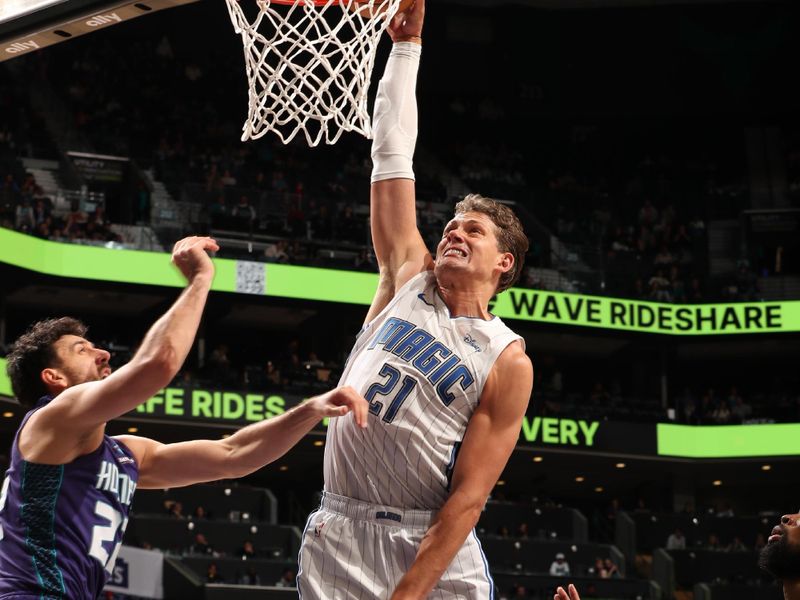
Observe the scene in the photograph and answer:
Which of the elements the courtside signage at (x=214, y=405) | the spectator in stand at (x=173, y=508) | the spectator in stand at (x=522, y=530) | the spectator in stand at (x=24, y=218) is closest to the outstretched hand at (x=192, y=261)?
the spectator in stand at (x=173, y=508)

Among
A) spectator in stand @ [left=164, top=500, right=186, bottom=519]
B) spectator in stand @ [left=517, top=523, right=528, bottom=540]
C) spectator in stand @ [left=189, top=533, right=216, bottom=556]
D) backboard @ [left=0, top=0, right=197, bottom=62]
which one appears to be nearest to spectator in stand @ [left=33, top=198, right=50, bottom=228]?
spectator in stand @ [left=164, top=500, right=186, bottom=519]

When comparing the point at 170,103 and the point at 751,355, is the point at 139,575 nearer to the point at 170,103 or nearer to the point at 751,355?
the point at 170,103

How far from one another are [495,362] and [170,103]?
24.2 metres

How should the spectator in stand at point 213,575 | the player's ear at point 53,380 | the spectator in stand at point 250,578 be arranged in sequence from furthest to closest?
→ 1. the spectator in stand at point 250,578
2. the spectator in stand at point 213,575
3. the player's ear at point 53,380

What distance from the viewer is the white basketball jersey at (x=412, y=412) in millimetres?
3613

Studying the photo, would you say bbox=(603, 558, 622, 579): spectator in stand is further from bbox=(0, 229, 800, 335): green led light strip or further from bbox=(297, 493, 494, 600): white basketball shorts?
bbox=(297, 493, 494, 600): white basketball shorts

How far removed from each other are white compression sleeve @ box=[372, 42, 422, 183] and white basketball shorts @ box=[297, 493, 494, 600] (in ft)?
3.79

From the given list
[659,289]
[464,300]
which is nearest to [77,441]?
[464,300]

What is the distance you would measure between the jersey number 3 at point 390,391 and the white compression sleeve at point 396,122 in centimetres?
75

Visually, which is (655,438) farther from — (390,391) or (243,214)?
(390,391)

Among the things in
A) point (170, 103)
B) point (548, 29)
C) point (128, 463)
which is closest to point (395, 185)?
point (128, 463)

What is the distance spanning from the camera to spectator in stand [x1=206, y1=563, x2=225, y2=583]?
16.4 metres

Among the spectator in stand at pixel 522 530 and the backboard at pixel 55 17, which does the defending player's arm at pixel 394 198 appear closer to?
the backboard at pixel 55 17

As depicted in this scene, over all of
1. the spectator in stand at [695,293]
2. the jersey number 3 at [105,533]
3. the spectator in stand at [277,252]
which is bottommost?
the jersey number 3 at [105,533]
